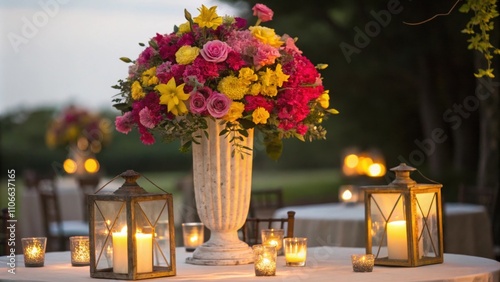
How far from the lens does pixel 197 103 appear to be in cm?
368

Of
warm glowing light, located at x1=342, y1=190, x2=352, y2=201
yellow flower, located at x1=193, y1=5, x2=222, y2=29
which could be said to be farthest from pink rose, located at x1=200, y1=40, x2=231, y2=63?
warm glowing light, located at x1=342, y1=190, x2=352, y2=201

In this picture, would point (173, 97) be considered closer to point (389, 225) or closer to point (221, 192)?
point (221, 192)

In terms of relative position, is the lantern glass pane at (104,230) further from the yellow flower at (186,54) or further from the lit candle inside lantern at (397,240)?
the lit candle inside lantern at (397,240)

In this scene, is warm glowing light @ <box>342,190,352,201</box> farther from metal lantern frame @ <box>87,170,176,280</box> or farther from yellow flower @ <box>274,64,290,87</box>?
metal lantern frame @ <box>87,170,176,280</box>

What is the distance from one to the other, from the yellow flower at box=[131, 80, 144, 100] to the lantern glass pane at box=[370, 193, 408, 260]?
3.12 ft

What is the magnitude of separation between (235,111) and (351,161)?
10.1 m

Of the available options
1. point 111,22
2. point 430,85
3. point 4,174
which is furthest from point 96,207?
point 4,174

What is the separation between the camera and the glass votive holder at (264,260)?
3.49 metres

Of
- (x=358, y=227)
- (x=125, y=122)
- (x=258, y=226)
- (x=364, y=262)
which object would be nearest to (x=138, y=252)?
(x=125, y=122)

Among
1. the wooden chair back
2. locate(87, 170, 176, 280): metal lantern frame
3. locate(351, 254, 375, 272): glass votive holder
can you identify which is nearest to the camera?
locate(87, 170, 176, 280): metal lantern frame

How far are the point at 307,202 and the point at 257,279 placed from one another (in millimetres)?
12510

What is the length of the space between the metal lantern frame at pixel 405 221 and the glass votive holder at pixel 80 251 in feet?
3.59

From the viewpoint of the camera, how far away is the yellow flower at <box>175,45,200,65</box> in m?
3.71

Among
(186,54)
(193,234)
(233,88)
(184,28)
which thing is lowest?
(193,234)
